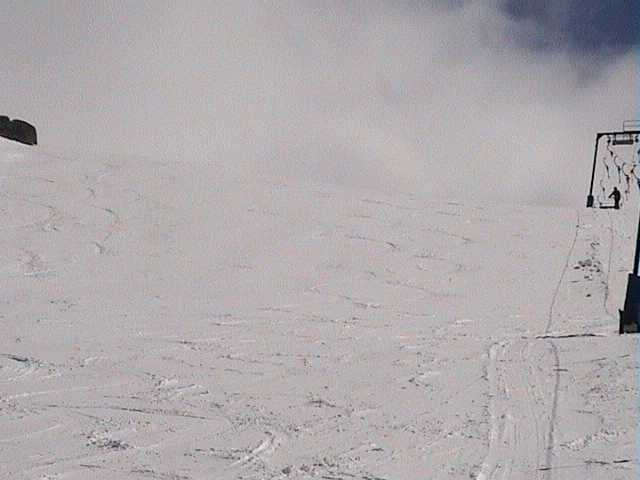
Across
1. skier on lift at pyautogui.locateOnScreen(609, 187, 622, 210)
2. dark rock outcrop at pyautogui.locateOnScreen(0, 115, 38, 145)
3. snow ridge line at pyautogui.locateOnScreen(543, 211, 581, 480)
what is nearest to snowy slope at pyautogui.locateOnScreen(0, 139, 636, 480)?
snow ridge line at pyautogui.locateOnScreen(543, 211, 581, 480)

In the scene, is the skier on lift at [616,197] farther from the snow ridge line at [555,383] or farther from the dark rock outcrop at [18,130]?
the dark rock outcrop at [18,130]

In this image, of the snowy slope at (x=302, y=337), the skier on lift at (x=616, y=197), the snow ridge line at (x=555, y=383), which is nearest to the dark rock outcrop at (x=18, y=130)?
the snowy slope at (x=302, y=337)

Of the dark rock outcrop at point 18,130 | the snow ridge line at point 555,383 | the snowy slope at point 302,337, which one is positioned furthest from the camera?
the dark rock outcrop at point 18,130

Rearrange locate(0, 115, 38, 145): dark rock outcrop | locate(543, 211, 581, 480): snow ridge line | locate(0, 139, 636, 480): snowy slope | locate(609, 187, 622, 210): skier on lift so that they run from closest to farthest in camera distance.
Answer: locate(543, 211, 581, 480): snow ridge line → locate(0, 139, 636, 480): snowy slope → locate(609, 187, 622, 210): skier on lift → locate(0, 115, 38, 145): dark rock outcrop

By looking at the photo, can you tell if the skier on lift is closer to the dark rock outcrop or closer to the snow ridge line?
the snow ridge line

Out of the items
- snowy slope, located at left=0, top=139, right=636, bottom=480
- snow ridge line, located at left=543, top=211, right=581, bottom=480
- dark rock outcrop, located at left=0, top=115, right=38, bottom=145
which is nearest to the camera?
snow ridge line, located at left=543, top=211, right=581, bottom=480

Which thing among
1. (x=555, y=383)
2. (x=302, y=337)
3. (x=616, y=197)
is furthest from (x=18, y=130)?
(x=555, y=383)
